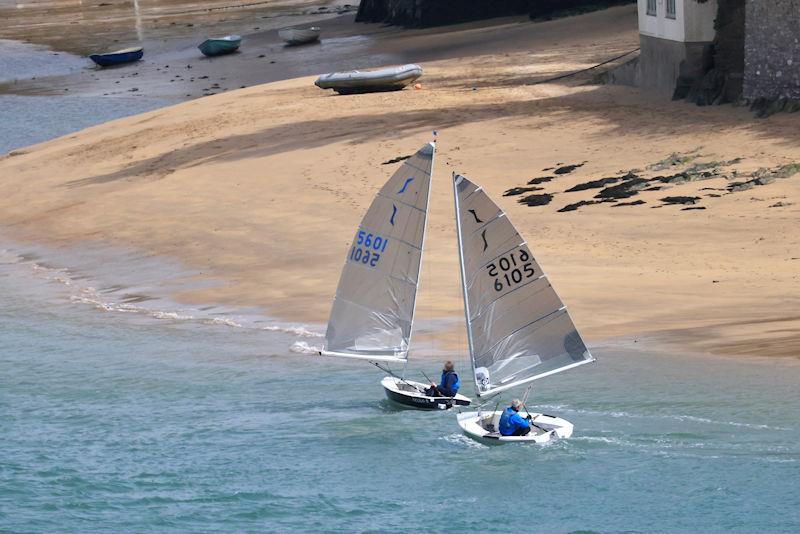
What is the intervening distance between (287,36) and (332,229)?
160 feet

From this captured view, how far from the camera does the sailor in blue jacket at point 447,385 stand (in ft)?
76.1

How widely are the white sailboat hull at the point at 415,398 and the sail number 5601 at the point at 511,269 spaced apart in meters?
2.69

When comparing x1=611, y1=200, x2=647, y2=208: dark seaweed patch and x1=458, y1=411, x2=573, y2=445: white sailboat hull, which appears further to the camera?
x1=611, y1=200, x2=647, y2=208: dark seaweed patch

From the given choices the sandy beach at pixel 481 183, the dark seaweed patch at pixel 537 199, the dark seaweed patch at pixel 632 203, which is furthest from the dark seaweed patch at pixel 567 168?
the dark seaweed patch at pixel 632 203

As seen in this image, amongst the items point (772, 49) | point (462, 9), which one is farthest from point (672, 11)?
point (462, 9)

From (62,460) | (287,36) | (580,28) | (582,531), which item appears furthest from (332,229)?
(287,36)

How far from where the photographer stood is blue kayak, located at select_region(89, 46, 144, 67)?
81.9 metres

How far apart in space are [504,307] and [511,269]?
2.25ft

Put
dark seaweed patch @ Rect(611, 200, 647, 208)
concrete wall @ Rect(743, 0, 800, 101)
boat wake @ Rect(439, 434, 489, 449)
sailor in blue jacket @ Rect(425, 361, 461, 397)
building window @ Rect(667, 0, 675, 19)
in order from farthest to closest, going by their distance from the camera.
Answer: building window @ Rect(667, 0, 675, 19)
concrete wall @ Rect(743, 0, 800, 101)
dark seaweed patch @ Rect(611, 200, 647, 208)
sailor in blue jacket @ Rect(425, 361, 461, 397)
boat wake @ Rect(439, 434, 489, 449)

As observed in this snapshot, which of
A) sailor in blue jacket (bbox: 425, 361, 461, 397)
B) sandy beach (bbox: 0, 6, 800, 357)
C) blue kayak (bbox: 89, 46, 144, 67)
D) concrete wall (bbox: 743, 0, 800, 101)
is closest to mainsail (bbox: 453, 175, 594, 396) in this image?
sailor in blue jacket (bbox: 425, 361, 461, 397)

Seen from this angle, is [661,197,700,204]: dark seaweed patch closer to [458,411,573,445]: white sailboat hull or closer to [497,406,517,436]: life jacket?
[458,411,573,445]: white sailboat hull

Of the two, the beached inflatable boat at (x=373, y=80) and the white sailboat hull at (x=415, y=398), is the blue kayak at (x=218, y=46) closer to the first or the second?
the beached inflatable boat at (x=373, y=80)

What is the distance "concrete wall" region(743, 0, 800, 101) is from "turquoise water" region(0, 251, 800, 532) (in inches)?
640

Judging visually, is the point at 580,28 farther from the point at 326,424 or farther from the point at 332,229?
the point at 326,424
